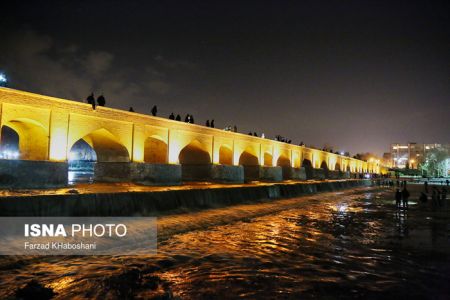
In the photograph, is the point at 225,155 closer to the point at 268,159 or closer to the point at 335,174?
the point at 268,159

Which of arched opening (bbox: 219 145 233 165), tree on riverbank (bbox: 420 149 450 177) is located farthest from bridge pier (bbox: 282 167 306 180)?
tree on riverbank (bbox: 420 149 450 177)

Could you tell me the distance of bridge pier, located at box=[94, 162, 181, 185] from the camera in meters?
17.8

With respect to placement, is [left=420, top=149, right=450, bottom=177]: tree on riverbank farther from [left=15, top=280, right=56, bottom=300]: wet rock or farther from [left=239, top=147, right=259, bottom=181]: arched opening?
[left=15, top=280, right=56, bottom=300]: wet rock

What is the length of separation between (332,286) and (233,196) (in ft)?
37.2

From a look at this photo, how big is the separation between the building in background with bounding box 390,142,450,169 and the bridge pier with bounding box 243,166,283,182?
9316cm

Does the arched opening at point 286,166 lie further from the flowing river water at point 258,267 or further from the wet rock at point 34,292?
the wet rock at point 34,292

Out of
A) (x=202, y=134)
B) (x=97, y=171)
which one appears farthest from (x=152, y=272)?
(x=202, y=134)

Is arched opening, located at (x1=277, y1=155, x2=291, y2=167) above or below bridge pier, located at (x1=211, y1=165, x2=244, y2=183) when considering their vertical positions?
above

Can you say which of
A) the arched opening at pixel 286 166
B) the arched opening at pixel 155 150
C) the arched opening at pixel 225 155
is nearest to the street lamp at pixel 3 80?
the arched opening at pixel 155 150

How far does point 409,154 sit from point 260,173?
106804mm

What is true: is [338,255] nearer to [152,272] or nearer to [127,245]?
[152,272]

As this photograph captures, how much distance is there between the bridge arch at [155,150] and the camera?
67.1 feet

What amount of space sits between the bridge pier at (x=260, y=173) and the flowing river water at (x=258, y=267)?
19120mm

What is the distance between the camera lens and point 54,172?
13641 mm
